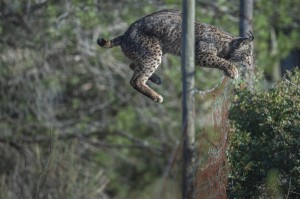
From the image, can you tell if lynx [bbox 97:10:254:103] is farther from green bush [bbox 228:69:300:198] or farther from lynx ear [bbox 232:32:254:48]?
green bush [bbox 228:69:300:198]

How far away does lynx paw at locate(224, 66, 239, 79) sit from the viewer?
369 inches

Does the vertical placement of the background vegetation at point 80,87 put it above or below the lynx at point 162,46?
below

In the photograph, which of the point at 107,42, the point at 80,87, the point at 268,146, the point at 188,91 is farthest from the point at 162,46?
the point at 80,87

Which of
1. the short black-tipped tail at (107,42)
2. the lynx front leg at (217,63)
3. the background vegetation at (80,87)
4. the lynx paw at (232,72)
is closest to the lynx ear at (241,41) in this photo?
the lynx front leg at (217,63)

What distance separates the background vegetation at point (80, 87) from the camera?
590 inches

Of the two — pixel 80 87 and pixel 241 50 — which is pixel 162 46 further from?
pixel 80 87

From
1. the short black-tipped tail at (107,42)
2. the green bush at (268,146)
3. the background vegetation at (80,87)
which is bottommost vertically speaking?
the background vegetation at (80,87)

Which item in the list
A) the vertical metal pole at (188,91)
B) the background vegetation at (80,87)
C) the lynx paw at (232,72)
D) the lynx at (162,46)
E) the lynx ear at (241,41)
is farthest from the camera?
the background vegetation at (80,87)

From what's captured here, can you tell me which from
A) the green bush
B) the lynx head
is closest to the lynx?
the lynx head

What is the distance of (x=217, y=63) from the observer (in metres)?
9.62

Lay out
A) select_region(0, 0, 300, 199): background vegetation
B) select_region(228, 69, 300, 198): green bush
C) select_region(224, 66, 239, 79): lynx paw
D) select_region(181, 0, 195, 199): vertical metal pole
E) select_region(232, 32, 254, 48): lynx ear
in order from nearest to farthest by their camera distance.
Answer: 1. select_region(181, 0, 195, 199): vertical metal pole
2. select_region(228, 69, 300, 198): green bush
3. select_region(224, 66, 239, 79): lynx paw
4. select_region(232, 32, 254, 48): lynx ear
5. select_region(0, 0, 300, 199): background vegetation

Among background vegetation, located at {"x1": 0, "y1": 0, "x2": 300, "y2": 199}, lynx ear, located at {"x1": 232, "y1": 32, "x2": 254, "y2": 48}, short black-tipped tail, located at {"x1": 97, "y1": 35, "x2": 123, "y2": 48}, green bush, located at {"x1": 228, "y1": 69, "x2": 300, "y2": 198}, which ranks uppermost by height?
lynx ear, located at {"x1": 232, "y1": 32, "x2": 254, "y2": 48}

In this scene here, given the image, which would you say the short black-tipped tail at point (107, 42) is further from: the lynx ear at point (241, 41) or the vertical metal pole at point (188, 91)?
the vertical metal pole at point (188, 91)

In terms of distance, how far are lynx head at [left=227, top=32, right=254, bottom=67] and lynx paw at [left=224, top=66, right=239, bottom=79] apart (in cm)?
38
